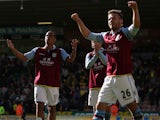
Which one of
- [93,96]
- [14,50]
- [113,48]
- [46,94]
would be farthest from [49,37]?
[113,48]

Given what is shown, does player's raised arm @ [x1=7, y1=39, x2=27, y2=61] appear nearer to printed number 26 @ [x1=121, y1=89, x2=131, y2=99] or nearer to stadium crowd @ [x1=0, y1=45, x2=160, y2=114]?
printed number 26 @ [x1=121, y1=89, x2=131, y2=99]

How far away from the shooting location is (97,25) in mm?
32250

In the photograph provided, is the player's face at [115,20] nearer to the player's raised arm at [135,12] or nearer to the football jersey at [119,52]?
the football jersey at [119,52]

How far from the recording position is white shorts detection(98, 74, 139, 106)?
8086 mm

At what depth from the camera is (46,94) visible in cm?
1088

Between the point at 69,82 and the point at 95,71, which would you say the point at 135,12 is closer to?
the point at 95,71

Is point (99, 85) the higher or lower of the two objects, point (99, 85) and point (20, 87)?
the higher

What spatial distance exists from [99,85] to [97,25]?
70.1ft

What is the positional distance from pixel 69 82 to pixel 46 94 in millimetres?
16657

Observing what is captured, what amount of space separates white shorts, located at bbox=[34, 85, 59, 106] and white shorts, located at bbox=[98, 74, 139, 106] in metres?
2.82

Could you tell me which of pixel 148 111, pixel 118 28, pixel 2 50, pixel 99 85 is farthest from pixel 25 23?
pixel 118 28

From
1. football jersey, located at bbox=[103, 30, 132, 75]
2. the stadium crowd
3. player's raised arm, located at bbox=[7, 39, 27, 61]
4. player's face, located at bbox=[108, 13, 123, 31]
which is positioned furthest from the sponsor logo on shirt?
the stadium crowd

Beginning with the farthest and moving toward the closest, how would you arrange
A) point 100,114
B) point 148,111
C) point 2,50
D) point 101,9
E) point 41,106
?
point 2,50 < point 101,9 < point 148,111 < point 41,106 < point 100,114

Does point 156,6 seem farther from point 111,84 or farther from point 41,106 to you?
point 111,84
